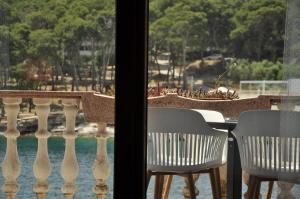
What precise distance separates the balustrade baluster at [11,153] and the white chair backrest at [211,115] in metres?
0.98

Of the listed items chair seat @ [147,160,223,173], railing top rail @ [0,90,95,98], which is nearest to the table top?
chair seat @ [147,160,223,173]

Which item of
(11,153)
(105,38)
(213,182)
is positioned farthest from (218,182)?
(11,153)

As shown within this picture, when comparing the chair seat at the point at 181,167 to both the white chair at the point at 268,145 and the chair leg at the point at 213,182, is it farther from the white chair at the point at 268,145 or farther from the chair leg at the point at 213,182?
the white chair at the point at 268,145

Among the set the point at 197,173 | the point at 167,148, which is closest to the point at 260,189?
the point at 197,173

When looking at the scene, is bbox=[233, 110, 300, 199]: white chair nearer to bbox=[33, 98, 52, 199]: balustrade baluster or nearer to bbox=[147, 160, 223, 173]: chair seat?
bbox=[147, 160, 223, 173]: chair seat

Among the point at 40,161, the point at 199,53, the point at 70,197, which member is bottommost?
the point at 70,197

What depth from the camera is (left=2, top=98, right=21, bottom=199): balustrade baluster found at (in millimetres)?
3088

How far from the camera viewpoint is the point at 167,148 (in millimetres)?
2971

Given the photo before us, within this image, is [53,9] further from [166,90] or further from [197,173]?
[197,173]

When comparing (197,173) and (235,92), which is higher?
(235,92)

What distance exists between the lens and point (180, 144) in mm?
2973

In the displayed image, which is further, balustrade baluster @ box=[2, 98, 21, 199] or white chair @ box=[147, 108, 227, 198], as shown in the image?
balustrade baluster @ box=[2, 98, 21, 199]

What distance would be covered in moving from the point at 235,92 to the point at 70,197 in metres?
1.05

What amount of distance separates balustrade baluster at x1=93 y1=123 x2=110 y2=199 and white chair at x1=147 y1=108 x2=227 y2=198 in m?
0.23
